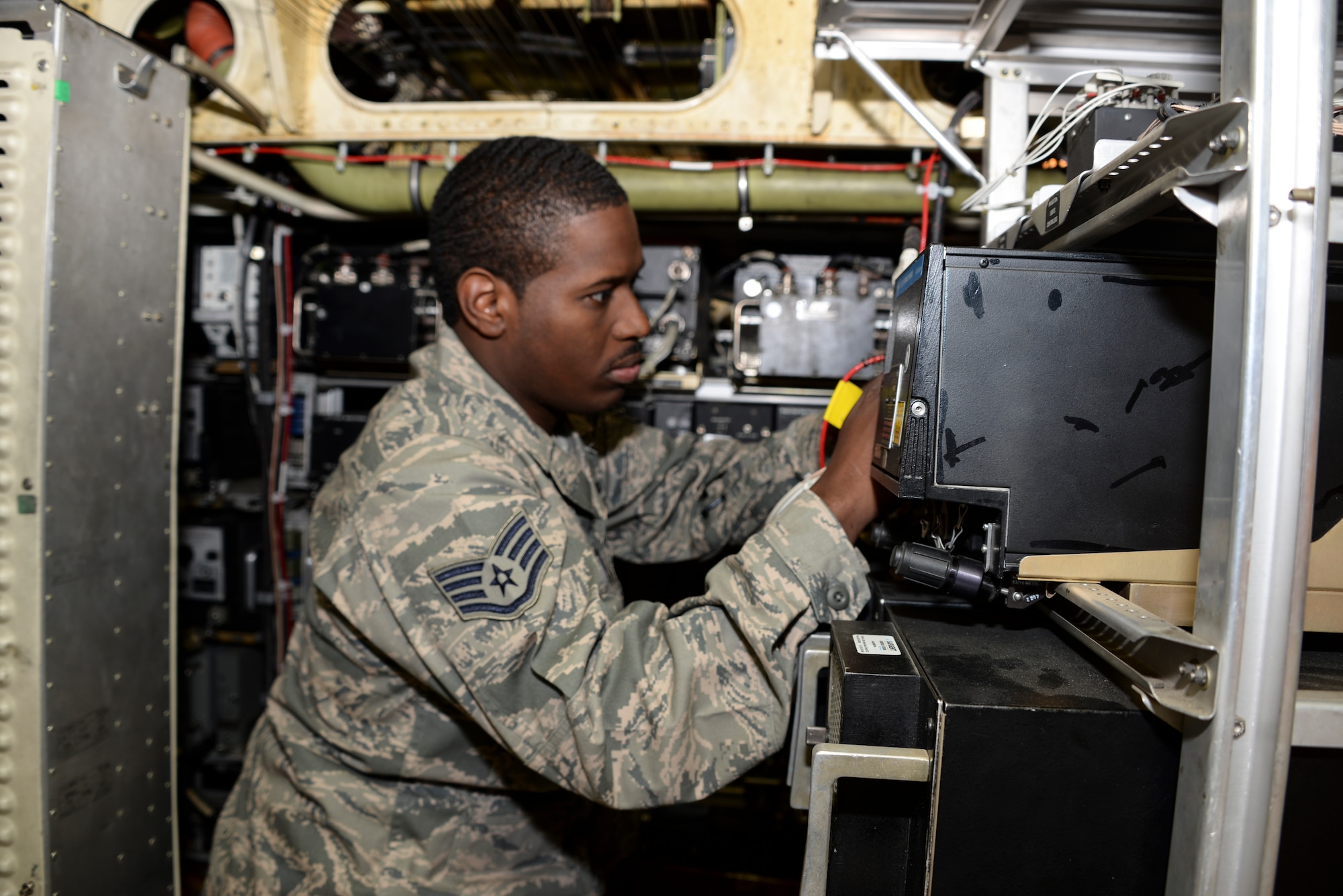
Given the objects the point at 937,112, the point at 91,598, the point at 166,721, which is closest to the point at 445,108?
the point at 937,112

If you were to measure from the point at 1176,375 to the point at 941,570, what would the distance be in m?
0.29

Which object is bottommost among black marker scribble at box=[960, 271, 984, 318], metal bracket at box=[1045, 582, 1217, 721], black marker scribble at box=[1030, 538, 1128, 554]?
metal bracket at box=[1045, 582, 1217, 721]

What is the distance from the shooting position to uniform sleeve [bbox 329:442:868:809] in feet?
2.59

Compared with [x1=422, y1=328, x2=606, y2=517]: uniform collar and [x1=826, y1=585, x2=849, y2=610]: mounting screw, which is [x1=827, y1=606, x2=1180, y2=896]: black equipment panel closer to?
[x1=826, y1=585, x2=849, y2=610]: mounting screw

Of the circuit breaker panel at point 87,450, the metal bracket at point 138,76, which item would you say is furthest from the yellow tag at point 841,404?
the metal bracket at point 138,76

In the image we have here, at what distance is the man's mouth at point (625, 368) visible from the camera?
1219 millimetres

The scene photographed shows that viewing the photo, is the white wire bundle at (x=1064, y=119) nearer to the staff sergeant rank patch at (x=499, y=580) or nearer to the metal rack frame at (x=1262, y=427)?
the metal rack frame at (x=1262, y=427)

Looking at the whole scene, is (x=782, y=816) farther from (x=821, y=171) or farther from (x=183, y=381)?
(x=183, y=381)

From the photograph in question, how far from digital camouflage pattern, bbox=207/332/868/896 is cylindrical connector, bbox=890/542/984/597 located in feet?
0.30

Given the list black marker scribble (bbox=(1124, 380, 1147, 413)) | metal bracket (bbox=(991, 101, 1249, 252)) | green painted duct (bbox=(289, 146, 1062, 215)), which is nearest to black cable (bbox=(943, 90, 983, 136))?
green painted duct (bbox=(289, 146, 1062, 215))

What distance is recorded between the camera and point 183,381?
2.14 meters

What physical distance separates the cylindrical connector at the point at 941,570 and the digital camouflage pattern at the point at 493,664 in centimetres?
9

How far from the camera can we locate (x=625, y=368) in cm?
124

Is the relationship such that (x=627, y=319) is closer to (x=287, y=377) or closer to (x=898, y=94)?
(x=898, y=94)
